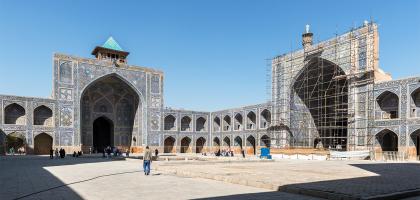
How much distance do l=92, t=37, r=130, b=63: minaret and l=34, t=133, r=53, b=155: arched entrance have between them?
10976 millimetres

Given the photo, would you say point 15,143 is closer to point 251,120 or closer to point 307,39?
point 251,120

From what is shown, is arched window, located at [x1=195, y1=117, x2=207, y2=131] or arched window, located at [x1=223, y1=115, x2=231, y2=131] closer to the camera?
arched window, located at [x1=223, y1=115, x2=231, y2=131]

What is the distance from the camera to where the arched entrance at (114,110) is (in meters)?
39.8

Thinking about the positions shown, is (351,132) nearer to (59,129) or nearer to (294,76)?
(294,76)

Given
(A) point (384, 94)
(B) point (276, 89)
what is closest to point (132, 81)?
(B) point (276, 89)

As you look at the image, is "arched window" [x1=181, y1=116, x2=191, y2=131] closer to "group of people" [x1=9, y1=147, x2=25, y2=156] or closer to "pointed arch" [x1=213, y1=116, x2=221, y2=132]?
"pointed arch" [x1=213, y1=116, x2=221, y2=132]

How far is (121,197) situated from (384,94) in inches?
1006

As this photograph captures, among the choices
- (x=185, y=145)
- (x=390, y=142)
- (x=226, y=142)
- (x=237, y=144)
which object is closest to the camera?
(x=390, y=142)

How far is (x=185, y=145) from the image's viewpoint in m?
46.4

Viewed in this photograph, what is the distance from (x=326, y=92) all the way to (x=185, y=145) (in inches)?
759

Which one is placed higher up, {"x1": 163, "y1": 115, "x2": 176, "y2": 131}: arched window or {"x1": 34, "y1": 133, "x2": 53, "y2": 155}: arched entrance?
{"x1": 163, "y1": 115, "x2": 176, "y2": 131}: arched window

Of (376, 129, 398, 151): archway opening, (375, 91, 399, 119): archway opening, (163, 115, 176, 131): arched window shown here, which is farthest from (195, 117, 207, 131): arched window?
(375, 91, 399, 119): archway opening

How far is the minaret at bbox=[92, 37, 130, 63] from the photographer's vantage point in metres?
42.5

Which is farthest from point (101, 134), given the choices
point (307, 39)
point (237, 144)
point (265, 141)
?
point (307, 39)
